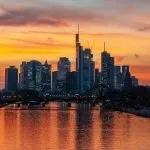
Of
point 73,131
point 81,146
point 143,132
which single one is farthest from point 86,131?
point 81,146

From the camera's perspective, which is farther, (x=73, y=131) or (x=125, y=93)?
(x=125, y=93)

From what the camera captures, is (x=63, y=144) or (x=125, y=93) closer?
(x=63, y=144)

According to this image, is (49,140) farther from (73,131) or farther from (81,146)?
(73,131)

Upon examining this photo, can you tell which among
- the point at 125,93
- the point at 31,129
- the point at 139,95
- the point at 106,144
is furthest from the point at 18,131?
the point at 125,93

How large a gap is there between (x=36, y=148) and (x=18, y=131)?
834 inches

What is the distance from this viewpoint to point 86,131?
85.8 meters

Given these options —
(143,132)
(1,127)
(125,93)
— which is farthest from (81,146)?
(125,93)

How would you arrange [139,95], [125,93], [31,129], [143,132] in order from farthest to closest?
[125,93], [139,95], [31,129], [143,132]

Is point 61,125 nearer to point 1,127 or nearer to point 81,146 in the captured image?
point 1,127

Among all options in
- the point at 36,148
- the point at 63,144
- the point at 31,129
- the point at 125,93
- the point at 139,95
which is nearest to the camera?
the point at 36,148

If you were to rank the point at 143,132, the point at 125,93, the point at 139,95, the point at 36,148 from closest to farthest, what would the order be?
1. the point at 36,148
2. the point at 143,132
3. the point at 139,95
4. the point at 125,93

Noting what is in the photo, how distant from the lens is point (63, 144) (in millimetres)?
68000

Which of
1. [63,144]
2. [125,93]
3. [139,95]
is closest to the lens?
[63,144]

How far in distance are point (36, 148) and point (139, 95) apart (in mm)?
114004
